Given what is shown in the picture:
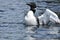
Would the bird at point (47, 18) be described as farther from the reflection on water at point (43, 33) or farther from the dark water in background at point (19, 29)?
the reflection on water at point (43, 33)

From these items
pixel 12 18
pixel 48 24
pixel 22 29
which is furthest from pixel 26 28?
pixel 12 18

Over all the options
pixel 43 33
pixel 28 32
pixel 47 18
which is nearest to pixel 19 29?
pixel 28 32

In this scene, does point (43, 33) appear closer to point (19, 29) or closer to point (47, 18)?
point (19, 29)

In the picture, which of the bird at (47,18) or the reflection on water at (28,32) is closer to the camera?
the reflection on water at (28,32)

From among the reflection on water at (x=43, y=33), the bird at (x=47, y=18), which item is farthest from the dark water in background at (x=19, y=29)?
the bird at (x=47, y=18)

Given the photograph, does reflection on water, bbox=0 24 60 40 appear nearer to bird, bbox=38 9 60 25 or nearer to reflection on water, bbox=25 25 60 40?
reflection on water, bbox=25 25 60 40

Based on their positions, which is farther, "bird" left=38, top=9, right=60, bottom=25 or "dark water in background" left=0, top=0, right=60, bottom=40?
"bird" left=38, top=9, right=60, bottom=25

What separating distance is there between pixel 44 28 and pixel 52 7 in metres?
9.50

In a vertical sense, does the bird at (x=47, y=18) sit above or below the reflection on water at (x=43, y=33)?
above

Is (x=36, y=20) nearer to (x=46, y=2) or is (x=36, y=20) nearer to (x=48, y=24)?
(x=48, y=24)

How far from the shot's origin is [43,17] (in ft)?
78.2

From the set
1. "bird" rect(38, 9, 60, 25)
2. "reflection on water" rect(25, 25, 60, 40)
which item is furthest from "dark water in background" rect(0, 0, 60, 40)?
"bird" rect(38, 9, 60, 25)

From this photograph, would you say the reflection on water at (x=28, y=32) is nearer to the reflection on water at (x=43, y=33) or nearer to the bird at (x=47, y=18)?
the reflection on water at (x=43, y=33)

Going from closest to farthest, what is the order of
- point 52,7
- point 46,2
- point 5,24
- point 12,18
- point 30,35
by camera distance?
point 30,35
point 5,24
point 12,18
point 52,7
point 46,2
